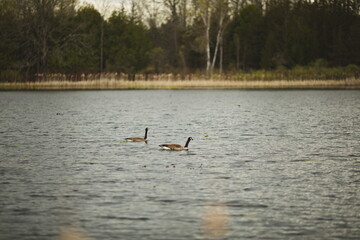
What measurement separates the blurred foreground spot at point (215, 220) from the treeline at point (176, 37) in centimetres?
6219

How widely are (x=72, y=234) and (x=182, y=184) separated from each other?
4412 millimetres

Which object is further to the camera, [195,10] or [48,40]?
[195,10]

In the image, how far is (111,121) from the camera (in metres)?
32.4

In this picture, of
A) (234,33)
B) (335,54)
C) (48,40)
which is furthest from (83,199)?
(234,33)

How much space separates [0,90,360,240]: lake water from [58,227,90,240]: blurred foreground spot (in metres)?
0.12

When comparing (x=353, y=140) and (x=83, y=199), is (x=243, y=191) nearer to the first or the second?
(x=83, y=199)

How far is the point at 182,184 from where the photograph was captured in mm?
13930

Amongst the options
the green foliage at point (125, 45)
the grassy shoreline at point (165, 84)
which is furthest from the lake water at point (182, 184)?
the green foliage at point (125, 45)

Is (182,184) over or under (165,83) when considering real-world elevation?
under

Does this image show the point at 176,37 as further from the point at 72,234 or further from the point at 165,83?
the point at 72,234

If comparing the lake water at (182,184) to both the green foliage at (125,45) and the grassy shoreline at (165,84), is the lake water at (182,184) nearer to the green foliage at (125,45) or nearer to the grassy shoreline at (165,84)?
the grassy shoreline at (165,84)

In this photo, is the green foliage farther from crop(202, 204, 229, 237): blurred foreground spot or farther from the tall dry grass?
crop(202, 204, 229, 237): blurred foreground spot

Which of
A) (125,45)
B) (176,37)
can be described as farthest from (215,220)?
(176,37)

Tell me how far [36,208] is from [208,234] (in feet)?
11.4
